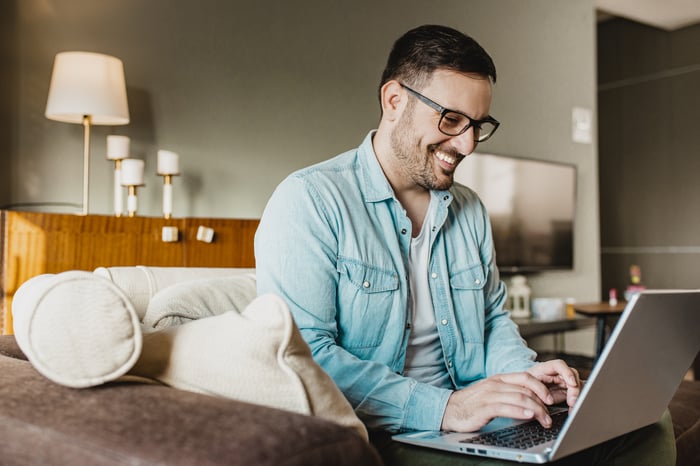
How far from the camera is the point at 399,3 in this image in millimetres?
4469

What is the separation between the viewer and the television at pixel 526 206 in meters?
4.64

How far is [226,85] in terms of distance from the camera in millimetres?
3795

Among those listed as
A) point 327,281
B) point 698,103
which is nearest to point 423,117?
point 327,281

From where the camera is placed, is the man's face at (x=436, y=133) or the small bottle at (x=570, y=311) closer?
the man's face at (x=436, y=133)

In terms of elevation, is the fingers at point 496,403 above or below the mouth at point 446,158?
below

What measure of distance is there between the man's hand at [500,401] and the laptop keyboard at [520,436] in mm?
21

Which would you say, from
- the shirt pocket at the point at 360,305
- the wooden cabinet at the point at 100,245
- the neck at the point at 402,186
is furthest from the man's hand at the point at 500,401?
the wooden cabinet at the point at 100,245

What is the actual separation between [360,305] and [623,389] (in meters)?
0.50

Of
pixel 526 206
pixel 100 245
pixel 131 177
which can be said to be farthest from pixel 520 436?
pixel 526 206

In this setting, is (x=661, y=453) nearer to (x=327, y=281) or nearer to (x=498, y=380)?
(x=498, y=380)

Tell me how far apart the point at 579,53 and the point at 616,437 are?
4739mm

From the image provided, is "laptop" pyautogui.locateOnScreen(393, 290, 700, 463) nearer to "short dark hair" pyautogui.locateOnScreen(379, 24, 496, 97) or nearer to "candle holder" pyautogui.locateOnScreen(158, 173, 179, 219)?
"short dark hair" pyautogui.locateOnScreen(379, 24, 496, 97)

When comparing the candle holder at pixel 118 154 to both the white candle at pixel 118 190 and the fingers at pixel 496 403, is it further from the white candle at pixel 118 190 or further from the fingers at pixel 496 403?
the fingers at pixel 496 403

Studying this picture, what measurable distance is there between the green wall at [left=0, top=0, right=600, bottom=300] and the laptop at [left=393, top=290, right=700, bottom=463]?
2.61 meters
